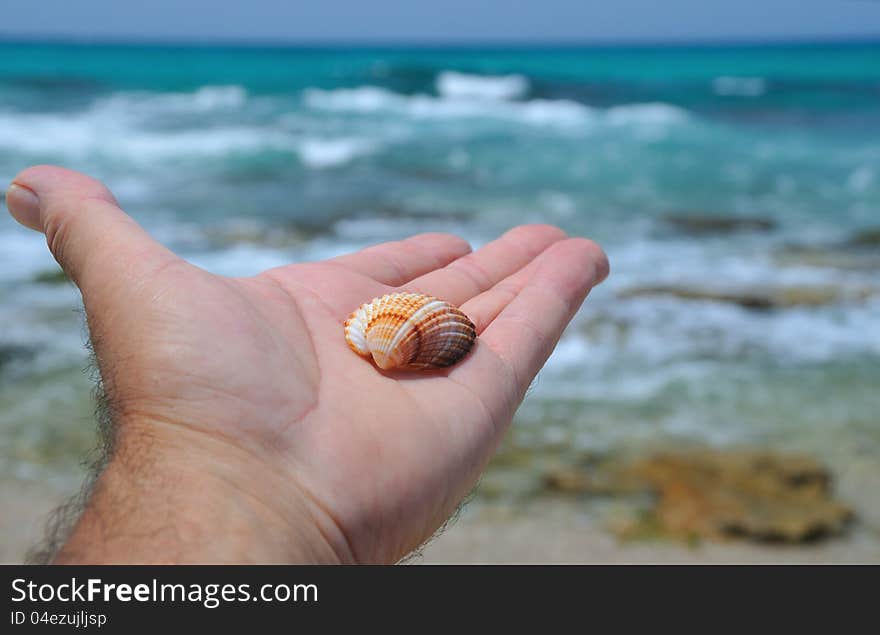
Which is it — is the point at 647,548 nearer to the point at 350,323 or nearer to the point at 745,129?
the point at 350,323

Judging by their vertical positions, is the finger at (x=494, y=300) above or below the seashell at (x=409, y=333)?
below

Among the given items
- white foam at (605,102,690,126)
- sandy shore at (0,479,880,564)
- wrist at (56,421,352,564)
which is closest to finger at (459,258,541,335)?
wrist at (56,421,352,564)

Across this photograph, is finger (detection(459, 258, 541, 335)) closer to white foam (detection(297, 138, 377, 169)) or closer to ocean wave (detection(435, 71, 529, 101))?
white foam (detection(297, 138, 377, 169))

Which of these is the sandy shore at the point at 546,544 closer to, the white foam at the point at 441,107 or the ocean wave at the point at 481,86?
the white foam at the point at 441,107

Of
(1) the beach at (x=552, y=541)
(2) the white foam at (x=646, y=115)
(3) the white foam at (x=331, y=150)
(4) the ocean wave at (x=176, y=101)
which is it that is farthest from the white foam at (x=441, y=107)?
(1) the beach at (x=552, y=541)

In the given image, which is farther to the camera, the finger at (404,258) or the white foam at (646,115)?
the white foam at (646,115)

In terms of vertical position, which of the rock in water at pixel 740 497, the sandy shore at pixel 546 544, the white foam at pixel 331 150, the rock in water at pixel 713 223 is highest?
the white foam at pixel 331 150
